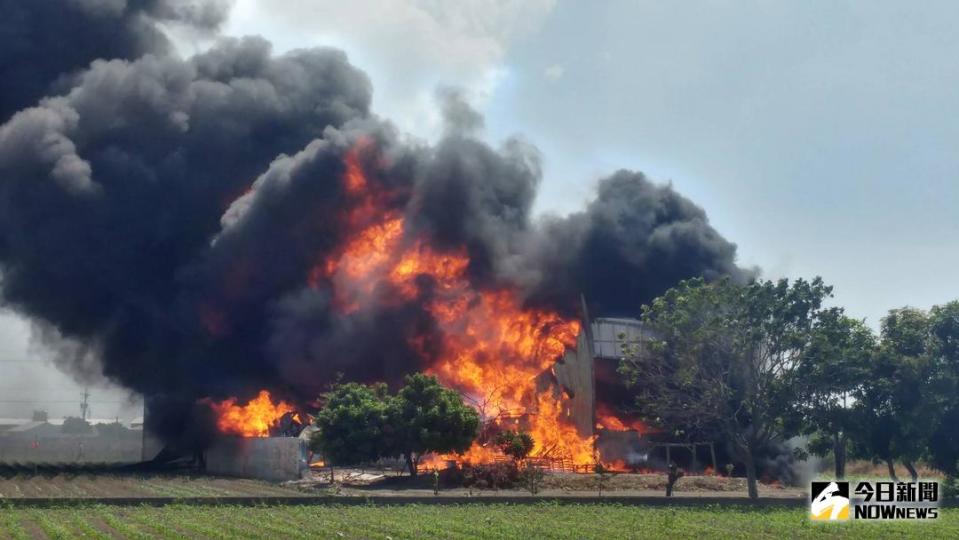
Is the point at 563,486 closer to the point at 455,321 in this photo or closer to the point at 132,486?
the point at 455,321

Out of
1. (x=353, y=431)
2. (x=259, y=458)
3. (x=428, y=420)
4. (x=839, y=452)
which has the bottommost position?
(x=259, y=458)

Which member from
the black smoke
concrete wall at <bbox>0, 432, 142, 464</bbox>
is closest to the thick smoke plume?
the black smoke

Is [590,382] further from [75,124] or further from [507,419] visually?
[75,124]

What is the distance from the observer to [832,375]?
55156 millimetres

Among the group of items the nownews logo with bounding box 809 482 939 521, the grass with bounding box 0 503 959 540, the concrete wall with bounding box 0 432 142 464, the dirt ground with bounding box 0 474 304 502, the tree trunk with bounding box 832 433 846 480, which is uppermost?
the tree trunk with bounding box 832 433 846 480

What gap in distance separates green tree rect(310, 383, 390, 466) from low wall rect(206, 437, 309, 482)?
10.7ft

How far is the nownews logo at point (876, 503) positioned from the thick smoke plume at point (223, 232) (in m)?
32.7

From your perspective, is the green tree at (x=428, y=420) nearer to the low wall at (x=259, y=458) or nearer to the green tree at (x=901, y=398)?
the low wall at (x=259, y=458)

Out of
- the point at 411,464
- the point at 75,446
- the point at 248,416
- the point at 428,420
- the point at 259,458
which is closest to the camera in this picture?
the point at 428,420

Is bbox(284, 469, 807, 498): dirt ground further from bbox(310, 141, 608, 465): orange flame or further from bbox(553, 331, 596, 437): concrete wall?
bbox(310, 141, 608, 465): orange flame

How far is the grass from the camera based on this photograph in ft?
109

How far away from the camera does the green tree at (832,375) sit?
2128 inches

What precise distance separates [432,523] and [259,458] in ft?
104

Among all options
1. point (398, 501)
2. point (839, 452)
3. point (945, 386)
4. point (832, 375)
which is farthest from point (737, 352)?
point (398, 501)
